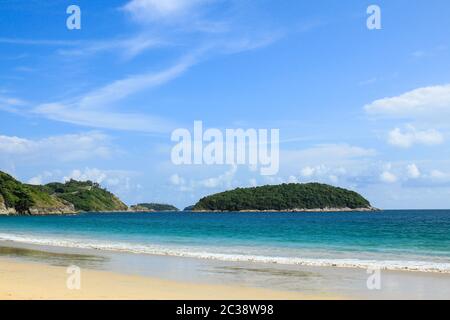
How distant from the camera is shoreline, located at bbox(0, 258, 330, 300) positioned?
13805 mm

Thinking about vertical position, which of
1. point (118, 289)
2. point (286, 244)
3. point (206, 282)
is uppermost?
point (118, 289)

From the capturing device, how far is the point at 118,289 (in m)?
15.3

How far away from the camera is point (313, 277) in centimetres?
1969

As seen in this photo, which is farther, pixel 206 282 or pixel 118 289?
pixel 206 282

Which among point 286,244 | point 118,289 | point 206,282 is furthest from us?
point 286,244

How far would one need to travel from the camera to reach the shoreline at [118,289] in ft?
45.3

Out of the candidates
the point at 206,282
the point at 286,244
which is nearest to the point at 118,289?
the point at 206,282

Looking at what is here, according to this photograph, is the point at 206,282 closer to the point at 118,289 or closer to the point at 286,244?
the point at 118,289

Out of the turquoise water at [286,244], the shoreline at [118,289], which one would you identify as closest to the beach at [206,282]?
the shoreline at [118,289]

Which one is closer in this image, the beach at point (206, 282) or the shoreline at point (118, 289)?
the shoreline at point (118, 289)

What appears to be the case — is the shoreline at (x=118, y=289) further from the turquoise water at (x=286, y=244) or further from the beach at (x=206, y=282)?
the turquoise water at (x=286, y=244)

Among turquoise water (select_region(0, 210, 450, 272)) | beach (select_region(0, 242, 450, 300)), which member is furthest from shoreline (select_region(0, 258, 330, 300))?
turquoise water (select_region(0, 210, 450, 272))
